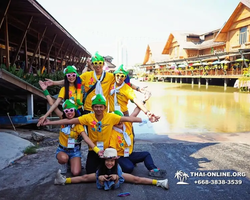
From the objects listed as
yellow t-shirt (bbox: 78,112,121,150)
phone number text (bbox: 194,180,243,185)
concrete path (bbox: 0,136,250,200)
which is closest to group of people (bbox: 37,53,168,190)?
yellow t-shirt (bbox: 78,112,121,150)

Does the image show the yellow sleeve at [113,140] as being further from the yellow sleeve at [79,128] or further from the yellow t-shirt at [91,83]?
the yellow t-shirt at [91,83]

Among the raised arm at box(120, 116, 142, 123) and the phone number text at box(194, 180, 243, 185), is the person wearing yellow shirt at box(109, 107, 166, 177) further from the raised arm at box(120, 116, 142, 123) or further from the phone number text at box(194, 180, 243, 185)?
the phone number text at box(194, 180, 243, 185)

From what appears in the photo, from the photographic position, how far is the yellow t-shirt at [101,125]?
3.77 m

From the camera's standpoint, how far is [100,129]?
12.4ft

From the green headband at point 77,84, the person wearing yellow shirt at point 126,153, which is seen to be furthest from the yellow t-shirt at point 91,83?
the person wearing yellow shirt at point 126,153

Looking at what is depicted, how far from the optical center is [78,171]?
12.7ft

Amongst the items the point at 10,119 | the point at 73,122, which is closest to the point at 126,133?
the point at 73,122

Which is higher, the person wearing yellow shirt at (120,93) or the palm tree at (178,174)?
the person wearing yellow shirt at (120,93)

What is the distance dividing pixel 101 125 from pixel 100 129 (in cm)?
6

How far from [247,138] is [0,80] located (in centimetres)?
644

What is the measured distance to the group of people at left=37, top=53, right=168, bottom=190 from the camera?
3471 mm

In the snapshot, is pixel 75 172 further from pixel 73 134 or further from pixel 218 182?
pixel 218 182

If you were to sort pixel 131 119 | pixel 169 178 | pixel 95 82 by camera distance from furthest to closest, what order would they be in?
1. pixel 95 82
2. pixel 169 178
3. pixel 131 119

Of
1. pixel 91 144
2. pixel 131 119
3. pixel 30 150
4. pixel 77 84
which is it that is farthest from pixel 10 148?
pixel 131 119
